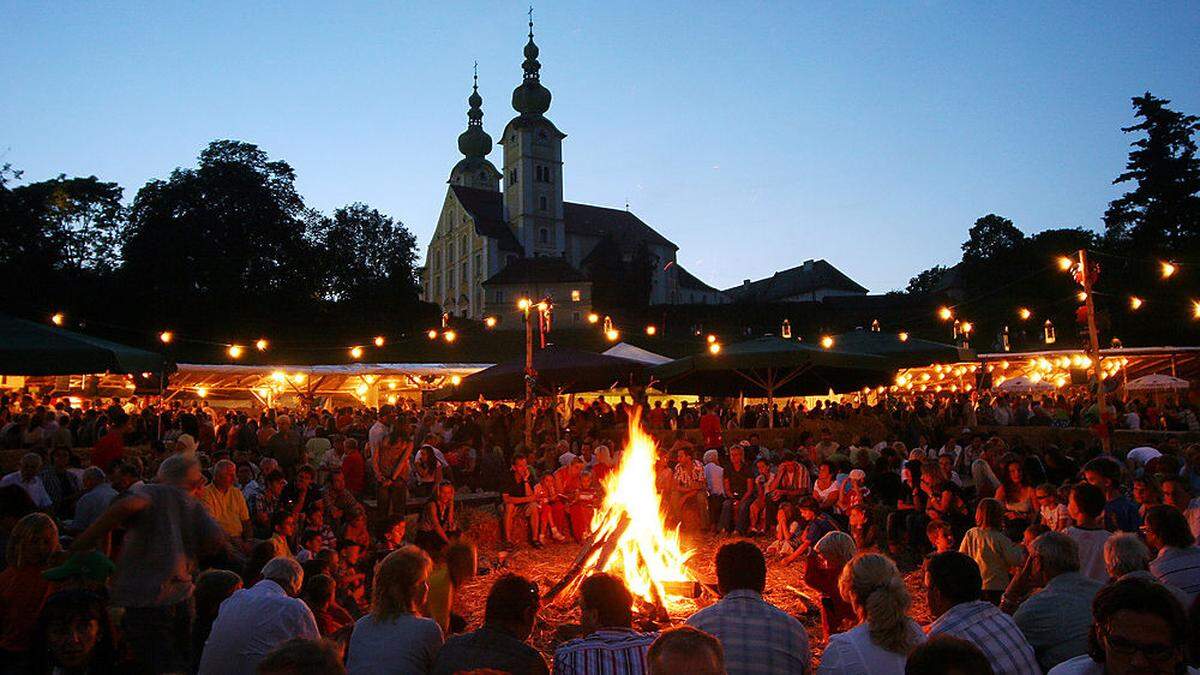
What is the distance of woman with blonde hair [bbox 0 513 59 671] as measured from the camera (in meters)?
4.00

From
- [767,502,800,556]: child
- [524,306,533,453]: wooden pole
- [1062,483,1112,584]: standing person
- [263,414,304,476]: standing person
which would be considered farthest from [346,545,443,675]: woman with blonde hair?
[263,414,304,476]: standing person

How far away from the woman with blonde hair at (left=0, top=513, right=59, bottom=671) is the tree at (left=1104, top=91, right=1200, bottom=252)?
48.2 metres

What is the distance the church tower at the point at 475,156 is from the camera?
→ 89.3 metres

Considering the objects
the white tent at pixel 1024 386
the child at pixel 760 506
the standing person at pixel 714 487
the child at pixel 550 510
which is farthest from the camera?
the white tent at pixel 1024 386

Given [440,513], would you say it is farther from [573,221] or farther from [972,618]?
[573,221]

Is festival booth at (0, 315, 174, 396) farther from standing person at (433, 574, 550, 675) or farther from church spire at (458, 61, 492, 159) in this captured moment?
church spire at (458, 61, 492, 159)

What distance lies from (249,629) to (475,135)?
91853 mm

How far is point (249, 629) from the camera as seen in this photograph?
3754mm

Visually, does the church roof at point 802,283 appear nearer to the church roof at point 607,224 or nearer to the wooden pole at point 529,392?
the church roof at point 607,224

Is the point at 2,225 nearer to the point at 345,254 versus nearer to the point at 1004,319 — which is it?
the point at 345,254

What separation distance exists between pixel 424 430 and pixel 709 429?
606cm

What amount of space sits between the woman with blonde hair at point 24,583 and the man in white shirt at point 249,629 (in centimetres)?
103

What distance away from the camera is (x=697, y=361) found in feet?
41.5

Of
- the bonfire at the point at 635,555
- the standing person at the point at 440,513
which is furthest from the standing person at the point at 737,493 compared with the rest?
the standing person at the point at 440,513
